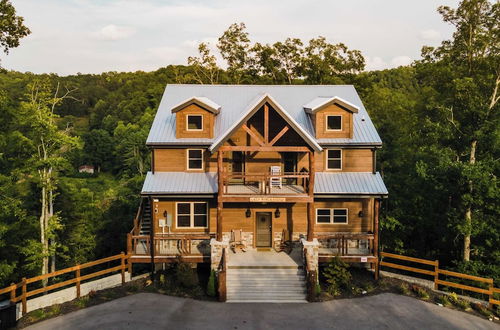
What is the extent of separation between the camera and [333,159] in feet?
70.6

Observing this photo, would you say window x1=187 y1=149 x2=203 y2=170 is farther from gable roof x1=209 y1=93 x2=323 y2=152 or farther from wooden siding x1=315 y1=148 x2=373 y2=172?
wooden siding x1=315 y1=148 x2=373 y2=172

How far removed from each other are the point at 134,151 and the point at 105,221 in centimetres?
2859

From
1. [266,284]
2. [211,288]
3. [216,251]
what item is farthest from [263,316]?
[216,251]

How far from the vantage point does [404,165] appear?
90.4 feet

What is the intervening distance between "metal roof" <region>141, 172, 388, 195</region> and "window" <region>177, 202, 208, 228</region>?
115 cm

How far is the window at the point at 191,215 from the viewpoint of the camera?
67.4ft

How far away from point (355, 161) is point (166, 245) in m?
11.0

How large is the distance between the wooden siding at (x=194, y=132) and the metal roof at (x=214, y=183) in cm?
210

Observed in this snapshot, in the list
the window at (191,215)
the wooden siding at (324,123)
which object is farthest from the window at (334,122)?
the window at (191,215)

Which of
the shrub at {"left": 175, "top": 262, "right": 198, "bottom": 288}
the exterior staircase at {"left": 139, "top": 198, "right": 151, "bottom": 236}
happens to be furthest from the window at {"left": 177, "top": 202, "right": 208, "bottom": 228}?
the shrub at {"left": 175, "top": 262, "right": 198, "bottom": 288}

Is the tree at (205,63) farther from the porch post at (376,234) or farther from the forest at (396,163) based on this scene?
the porch post at (376,234)

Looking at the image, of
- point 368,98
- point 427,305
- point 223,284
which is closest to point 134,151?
point 368,98

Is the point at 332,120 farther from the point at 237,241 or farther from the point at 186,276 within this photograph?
the point at 186,276

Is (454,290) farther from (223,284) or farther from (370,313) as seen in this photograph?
(223,284)
